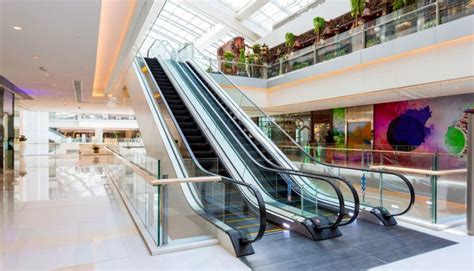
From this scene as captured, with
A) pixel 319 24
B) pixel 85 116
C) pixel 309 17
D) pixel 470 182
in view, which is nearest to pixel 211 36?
pixel 309 17

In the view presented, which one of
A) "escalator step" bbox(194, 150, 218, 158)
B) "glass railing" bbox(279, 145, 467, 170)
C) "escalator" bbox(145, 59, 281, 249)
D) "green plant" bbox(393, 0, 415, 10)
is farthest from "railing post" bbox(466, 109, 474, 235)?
"green plant" bbox(393, 0, 415, 10)

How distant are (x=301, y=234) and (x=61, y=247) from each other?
3.06 meters

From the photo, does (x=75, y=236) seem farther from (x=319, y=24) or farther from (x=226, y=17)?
(x=226, y=17)

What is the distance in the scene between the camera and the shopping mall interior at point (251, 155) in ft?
11.8

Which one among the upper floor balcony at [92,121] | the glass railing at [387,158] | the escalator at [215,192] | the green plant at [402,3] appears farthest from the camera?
the upper floor balcony at [92,121]

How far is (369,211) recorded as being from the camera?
480cm

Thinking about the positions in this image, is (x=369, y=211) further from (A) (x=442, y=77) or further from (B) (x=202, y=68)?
(B) (x=202, y=68)

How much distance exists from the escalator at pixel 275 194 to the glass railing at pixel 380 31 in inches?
149

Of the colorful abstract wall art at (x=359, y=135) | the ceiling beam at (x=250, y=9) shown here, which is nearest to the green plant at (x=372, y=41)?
the colorful abstract wall art at (x=359, y=135)

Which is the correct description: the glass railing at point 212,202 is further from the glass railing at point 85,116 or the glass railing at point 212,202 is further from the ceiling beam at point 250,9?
the glass railing at point 85,116

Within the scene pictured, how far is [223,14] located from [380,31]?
595 inches

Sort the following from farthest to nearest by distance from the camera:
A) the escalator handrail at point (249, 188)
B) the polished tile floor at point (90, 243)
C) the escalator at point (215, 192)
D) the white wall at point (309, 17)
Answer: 1. the white wall at point (309, 17)
2. the escalator at point (215, 192)
3. the escalator handrail at point (249, 188)
4. the polished tile floor at point (90, 243)

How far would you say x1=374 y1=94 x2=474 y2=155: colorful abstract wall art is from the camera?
908 cm

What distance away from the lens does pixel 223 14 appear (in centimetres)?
2172
